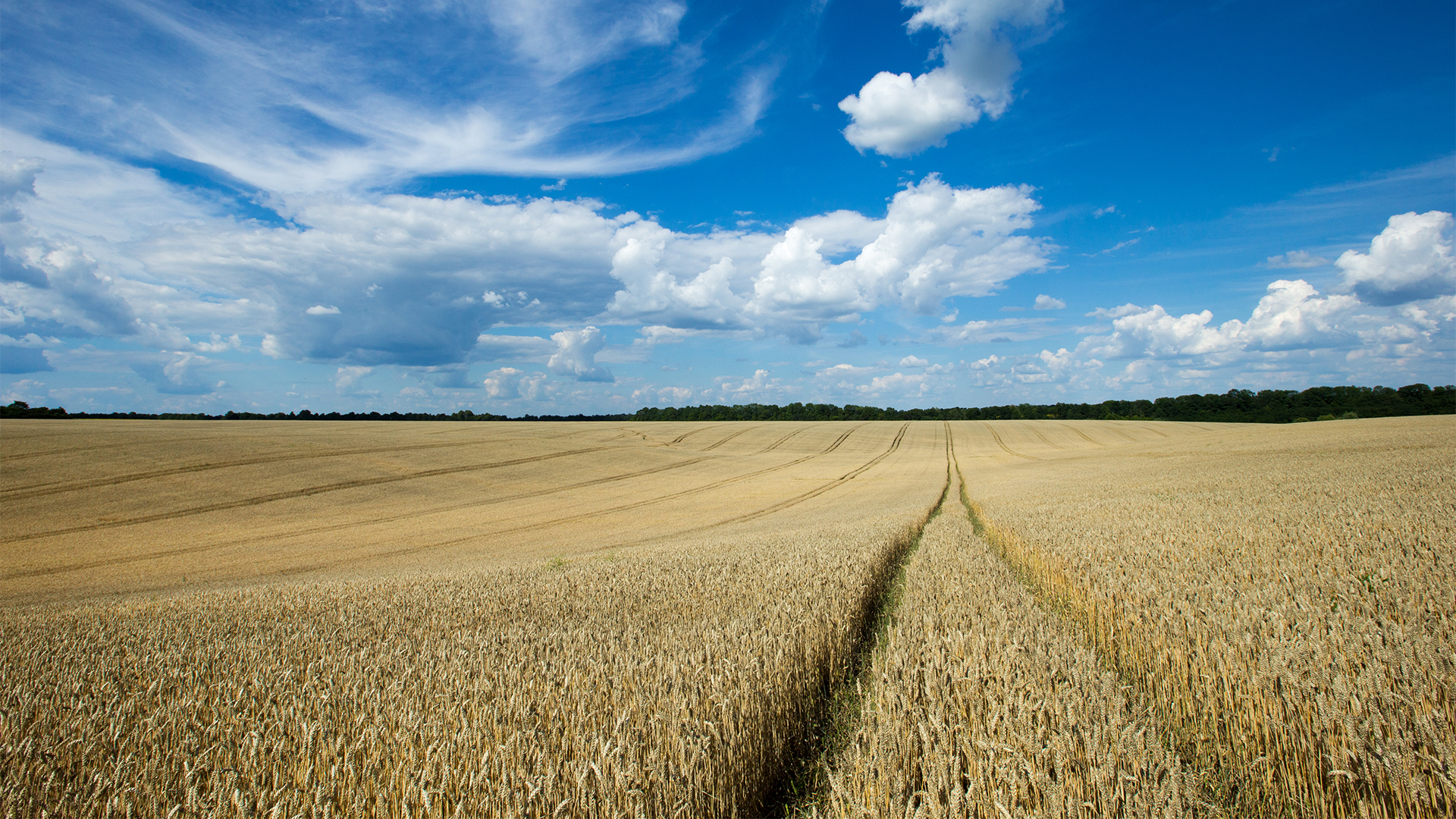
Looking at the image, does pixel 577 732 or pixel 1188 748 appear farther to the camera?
pixel 1188 748

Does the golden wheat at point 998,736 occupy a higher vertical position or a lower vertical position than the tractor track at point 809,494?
higher

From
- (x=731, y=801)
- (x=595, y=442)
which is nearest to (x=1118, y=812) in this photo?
(x=731, y=801)

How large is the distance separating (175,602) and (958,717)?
12.2 meters

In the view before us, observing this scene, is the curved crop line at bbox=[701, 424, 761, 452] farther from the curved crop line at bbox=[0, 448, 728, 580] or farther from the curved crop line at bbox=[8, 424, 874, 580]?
the curved crop line at bbox=[0, 448, 728, 580]

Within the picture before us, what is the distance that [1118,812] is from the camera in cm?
276

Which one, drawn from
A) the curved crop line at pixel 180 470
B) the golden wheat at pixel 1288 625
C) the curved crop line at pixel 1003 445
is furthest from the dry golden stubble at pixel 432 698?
the curved crop line at pixel 1003 445

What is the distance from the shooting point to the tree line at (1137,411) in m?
80.0

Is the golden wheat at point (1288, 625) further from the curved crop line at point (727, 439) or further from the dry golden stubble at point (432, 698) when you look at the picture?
the curved crop line at point (727, 439)

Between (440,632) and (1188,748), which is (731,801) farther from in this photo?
(440,632)

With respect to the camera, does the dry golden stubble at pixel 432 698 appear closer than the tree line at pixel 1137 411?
Yes

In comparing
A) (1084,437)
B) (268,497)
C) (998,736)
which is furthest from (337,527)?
(1084,437)

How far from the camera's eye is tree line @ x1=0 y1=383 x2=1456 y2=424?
3150 inches

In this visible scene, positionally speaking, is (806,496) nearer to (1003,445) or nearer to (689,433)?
(1003,445)

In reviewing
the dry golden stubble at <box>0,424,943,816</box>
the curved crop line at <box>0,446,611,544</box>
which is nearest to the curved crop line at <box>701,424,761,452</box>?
the curved crop line at <box>0,446,611,544</box>
